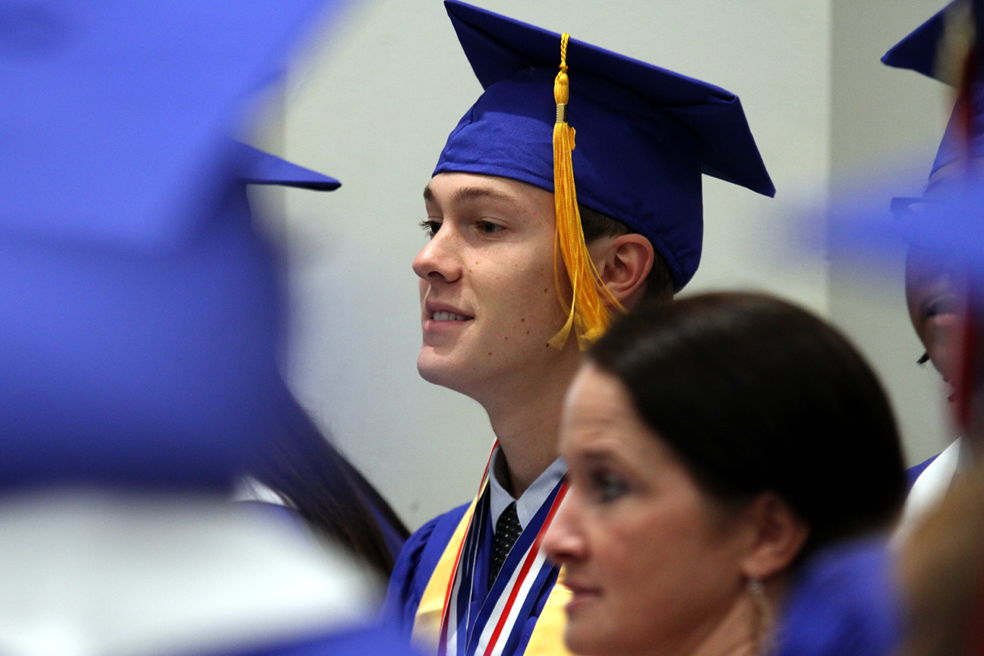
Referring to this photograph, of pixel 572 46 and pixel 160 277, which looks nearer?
pixel 160 277

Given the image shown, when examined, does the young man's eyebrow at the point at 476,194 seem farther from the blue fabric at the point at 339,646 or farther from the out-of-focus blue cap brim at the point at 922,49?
the blue fabric at the point at 339,646

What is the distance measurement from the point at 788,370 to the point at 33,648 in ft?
2.83

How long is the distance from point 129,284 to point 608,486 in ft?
2.79

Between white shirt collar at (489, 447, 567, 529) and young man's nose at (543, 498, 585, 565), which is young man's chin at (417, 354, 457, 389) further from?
young man's nose at (543, 498, 585, 565)

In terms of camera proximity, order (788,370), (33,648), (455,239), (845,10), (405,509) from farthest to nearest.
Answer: (845,10)
(405,509)
(455,239)
(788,370)
(33,648)

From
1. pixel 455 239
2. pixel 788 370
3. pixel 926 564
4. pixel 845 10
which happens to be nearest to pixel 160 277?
pixel 926 564

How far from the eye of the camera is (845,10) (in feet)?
12.5

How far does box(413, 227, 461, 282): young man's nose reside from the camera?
2021 millimetres

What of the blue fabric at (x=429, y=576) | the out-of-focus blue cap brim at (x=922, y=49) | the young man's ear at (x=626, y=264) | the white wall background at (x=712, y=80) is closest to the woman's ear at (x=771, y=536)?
the blue fabric at (x=429, y=576)

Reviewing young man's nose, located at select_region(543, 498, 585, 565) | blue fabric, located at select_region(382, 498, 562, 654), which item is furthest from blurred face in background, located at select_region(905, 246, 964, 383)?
blue fabric, located at select_region(382, 498, 562, 654)

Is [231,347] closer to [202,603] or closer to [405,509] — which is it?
[202,603]

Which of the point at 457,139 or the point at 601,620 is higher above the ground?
the point at 457,139

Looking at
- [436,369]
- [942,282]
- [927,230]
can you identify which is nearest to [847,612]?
[942,282]

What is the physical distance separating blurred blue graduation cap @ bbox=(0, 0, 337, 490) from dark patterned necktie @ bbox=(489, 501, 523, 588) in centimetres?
149
